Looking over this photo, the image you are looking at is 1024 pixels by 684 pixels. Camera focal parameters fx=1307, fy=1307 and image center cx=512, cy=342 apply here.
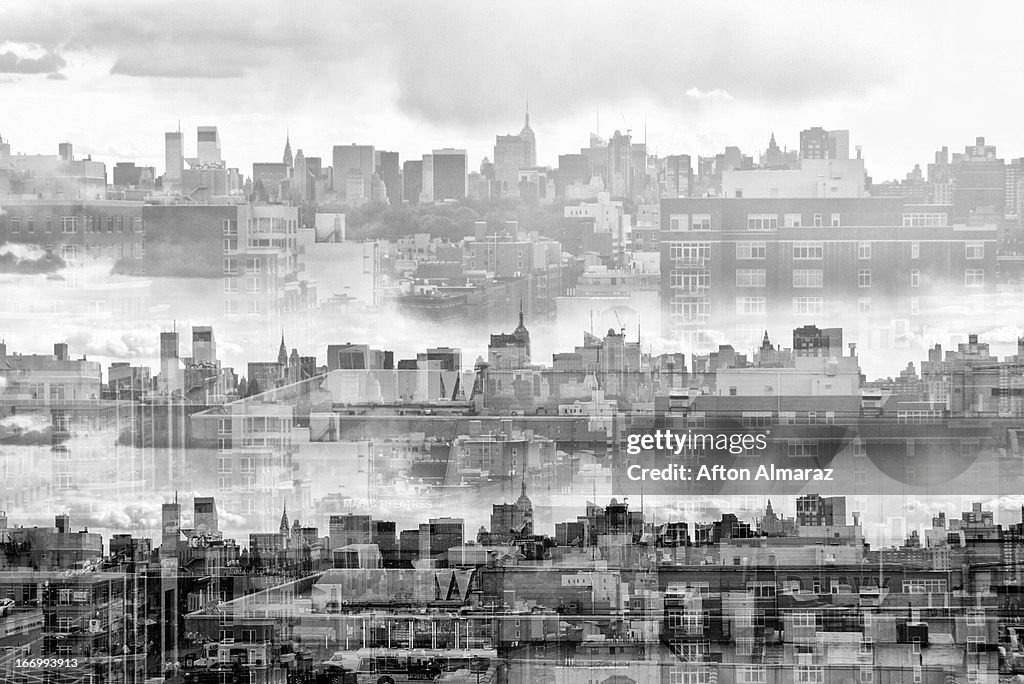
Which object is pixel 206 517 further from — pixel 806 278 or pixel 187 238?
pixel 806 278

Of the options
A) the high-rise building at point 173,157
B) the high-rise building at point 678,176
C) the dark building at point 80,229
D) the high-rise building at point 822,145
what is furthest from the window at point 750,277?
the dark building at point 80,229

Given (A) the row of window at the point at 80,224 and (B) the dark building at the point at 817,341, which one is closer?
(B) the dark building at the point at 817,341

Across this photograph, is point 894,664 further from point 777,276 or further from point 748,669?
point 777,276

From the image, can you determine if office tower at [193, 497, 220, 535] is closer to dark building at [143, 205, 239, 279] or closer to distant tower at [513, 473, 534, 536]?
dark building at [143, 205, 239, 279]

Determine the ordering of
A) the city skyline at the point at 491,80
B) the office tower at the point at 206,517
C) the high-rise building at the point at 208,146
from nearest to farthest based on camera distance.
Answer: the city skyline at the point at 491,80 < the high-rise building at the point at 208,146 < the office tower at the point at 206,517

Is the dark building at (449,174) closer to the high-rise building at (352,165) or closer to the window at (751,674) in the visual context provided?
the high-rise building at (352,165)

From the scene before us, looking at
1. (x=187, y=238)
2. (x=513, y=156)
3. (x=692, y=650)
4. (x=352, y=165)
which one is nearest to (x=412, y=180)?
(x=352, y=165)
